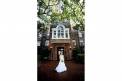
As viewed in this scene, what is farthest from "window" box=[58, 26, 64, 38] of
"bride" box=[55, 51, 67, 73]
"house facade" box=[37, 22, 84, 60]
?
"bride" box=[55, 51, 67, 73]

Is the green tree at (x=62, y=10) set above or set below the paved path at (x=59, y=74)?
above

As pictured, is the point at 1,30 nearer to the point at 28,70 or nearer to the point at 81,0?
the point at 28,70

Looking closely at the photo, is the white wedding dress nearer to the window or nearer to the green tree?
the window

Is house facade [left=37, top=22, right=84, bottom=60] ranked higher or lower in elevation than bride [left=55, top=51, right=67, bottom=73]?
higher

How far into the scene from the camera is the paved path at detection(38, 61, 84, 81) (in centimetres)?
192

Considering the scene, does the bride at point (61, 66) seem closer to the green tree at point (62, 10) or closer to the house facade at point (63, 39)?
the house facade at point (63, 39)

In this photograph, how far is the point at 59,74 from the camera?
193cm

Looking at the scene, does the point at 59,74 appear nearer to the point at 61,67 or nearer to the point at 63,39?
the point at 61,67

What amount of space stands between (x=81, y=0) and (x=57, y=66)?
55cm

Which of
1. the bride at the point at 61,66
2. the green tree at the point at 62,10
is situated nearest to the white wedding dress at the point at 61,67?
the bride at the point at 61,66

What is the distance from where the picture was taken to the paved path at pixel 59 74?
75.7 inches

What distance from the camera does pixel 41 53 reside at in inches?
75.5

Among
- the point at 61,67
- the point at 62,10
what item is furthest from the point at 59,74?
the point at 62,10
